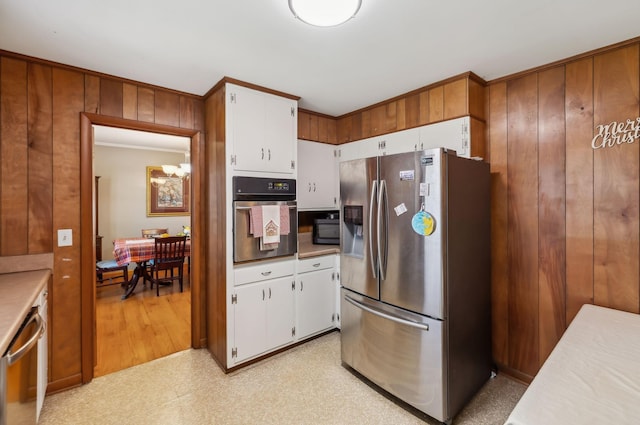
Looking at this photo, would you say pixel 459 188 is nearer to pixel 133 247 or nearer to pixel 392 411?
pixel 392 411

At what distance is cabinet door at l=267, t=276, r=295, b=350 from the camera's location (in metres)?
2.58

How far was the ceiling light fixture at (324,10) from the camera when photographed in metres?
1.32

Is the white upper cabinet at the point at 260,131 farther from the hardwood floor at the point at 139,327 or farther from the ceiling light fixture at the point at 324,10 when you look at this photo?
the hardwood floor at the point at 139,327

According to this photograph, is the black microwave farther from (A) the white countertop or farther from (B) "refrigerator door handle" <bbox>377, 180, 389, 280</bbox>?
(A) the white countertop

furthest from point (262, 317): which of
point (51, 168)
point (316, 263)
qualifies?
point (51, 168)

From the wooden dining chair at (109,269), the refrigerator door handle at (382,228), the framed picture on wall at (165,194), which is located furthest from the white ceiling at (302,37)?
the framed picture on wall at (165,194)

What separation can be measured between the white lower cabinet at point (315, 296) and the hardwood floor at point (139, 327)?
1171mm

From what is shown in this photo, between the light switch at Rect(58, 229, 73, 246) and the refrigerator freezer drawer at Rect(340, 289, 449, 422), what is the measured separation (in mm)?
2156

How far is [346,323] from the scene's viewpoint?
2420 millimetres

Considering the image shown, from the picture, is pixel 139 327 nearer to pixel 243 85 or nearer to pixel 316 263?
pixel 316 263

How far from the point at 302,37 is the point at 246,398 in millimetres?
2455

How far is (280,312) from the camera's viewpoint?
8.64ft

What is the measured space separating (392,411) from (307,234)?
6.56 feet

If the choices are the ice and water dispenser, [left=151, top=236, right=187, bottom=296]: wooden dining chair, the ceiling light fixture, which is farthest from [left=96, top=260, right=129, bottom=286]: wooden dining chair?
the ceiling light fixture
